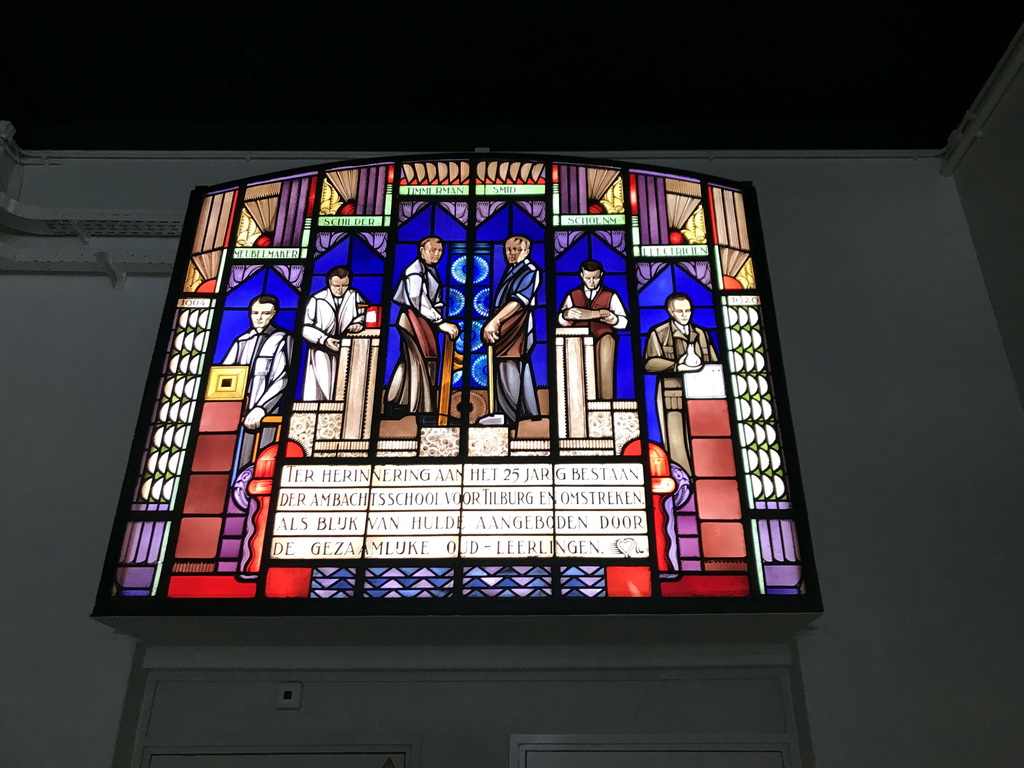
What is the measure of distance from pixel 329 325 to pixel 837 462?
2862 millimetres

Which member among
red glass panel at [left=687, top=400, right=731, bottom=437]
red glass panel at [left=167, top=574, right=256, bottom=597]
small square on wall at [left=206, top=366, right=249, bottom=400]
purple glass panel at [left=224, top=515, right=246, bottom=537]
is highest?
small square on wall at [left=206, top=366, right=249, bottom=400]

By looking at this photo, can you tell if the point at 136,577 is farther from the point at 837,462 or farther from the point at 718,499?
the point at 837,462

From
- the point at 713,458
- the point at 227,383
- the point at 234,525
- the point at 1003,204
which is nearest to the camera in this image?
the point at 234,525

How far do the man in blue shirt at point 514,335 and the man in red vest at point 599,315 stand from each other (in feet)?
0.68

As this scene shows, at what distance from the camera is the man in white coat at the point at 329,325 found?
15.5 ft

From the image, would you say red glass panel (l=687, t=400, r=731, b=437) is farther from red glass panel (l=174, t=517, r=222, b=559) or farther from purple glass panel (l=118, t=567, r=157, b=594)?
purple glass panel (l=118, t=567, r=157, b=594)

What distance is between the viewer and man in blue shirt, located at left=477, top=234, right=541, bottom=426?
181 inches

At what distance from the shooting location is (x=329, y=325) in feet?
16.2

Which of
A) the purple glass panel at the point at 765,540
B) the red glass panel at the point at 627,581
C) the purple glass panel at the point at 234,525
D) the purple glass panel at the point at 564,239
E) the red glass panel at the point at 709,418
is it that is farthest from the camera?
the purple glass panel at the point at 564,239

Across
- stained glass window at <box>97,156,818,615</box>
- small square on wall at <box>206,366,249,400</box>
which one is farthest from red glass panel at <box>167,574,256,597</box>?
small square on wall at <box>206,366,249,400</box>

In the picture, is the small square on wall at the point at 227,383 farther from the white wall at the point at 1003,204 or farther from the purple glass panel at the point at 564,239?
the white wall at the point at 1003,204

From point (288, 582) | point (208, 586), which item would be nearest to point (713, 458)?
point (288, 582)

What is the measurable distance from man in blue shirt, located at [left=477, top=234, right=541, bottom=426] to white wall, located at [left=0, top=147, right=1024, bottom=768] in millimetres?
1135

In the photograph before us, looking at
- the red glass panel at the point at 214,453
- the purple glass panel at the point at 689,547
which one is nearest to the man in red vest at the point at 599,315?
the purple glass panel at the point at 689,547
